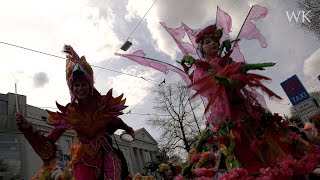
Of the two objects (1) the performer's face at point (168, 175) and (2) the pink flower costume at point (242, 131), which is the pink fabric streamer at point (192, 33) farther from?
(1) the performer's face at point (168, 175)

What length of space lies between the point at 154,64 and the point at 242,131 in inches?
44.0

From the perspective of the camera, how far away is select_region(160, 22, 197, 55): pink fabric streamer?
128 inches

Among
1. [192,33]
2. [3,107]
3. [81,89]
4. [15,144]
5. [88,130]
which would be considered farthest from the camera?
[3,107]

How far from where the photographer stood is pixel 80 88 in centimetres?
299

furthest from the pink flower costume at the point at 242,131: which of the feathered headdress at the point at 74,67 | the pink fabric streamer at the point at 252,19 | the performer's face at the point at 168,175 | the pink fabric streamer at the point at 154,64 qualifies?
the performer's face at the point at 168,175

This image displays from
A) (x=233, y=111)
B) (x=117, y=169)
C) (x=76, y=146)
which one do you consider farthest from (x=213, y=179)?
(x=76, y=146)

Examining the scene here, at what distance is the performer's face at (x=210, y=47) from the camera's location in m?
2.88

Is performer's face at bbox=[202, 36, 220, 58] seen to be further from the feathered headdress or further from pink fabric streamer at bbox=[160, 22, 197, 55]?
the feathered headdress

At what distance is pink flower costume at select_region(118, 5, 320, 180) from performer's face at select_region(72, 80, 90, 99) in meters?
0.98

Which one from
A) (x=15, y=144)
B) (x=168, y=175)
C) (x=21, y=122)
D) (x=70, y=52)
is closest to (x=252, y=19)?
(x=70, y=52)

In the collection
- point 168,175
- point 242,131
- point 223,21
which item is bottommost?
point 242,131

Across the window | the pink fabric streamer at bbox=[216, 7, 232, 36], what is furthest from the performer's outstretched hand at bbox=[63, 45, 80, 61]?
the window

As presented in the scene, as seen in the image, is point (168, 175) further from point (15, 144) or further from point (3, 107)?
point (3, 107)

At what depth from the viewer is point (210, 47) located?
2900 millimetres
